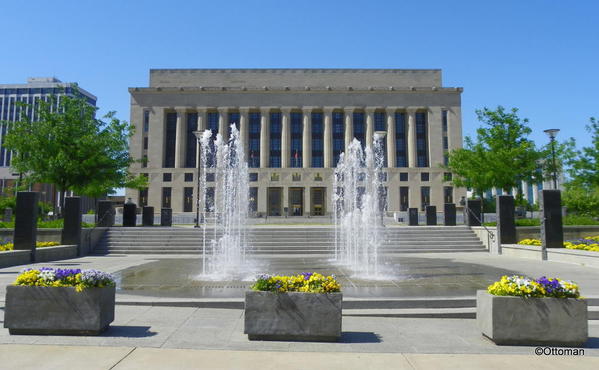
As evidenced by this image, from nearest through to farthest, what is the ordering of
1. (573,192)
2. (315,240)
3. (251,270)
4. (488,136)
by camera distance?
(251,270), (315,240), (488,136), (573,192)

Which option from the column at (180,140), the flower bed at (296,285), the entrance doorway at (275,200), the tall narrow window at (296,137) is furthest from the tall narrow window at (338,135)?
the flower bed at (296,285)

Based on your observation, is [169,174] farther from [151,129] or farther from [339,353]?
[339,353]

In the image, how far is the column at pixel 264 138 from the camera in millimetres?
64981

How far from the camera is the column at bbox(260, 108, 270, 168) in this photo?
213 feet

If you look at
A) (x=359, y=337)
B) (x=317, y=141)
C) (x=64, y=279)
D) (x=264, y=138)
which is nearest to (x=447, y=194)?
(x=317, y=141)

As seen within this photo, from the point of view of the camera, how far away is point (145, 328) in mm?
6566

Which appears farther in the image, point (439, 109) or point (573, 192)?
point (439, 109)

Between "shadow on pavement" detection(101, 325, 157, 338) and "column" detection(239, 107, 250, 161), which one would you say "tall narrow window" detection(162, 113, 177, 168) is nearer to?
"column" detection(239, 107, 250, 161)

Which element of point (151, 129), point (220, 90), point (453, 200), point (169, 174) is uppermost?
point (220, 90)

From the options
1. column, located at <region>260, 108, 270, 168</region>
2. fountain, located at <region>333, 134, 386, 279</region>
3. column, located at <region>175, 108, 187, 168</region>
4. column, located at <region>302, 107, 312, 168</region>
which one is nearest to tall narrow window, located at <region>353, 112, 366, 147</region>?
column, located at <region>302, 107, 312, 168</region>

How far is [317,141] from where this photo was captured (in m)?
67.3

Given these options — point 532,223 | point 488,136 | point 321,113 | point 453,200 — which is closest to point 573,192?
point 453,200

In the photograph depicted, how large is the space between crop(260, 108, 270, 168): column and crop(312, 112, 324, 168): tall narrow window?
7610 mm

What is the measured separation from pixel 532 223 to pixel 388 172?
40.2 meters
